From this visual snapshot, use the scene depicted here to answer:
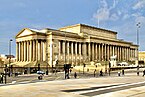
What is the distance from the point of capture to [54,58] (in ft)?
367

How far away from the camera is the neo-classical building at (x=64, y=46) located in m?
111

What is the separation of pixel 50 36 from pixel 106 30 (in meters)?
46.6

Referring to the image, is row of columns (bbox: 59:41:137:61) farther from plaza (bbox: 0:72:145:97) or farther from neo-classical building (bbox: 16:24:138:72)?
plaza (bbox: 0:72:145:97)

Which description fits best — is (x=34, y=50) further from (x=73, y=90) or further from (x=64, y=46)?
(x=73, y=90)

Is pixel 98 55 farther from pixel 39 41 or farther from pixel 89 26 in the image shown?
pixel 39 41

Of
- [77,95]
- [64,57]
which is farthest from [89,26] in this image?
[77,95]

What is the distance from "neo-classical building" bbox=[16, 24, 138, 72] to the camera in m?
111

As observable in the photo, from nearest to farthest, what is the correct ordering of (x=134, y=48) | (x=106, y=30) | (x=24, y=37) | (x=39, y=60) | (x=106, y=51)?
(x=39, y=60)
(x=24, y=37)
(x=106, y=51)
(x=106, y=30)
(x=134, y=48)

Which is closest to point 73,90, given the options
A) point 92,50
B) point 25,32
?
point 25,32

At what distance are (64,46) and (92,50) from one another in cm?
1785

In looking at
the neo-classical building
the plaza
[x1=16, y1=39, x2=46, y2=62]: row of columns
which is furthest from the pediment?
the plaza

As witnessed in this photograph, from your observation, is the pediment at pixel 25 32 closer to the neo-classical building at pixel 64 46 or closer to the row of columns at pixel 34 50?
the neo-classical building at pixel 64 46

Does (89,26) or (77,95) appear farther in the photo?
(89,26)

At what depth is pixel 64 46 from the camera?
11631 centimetres
